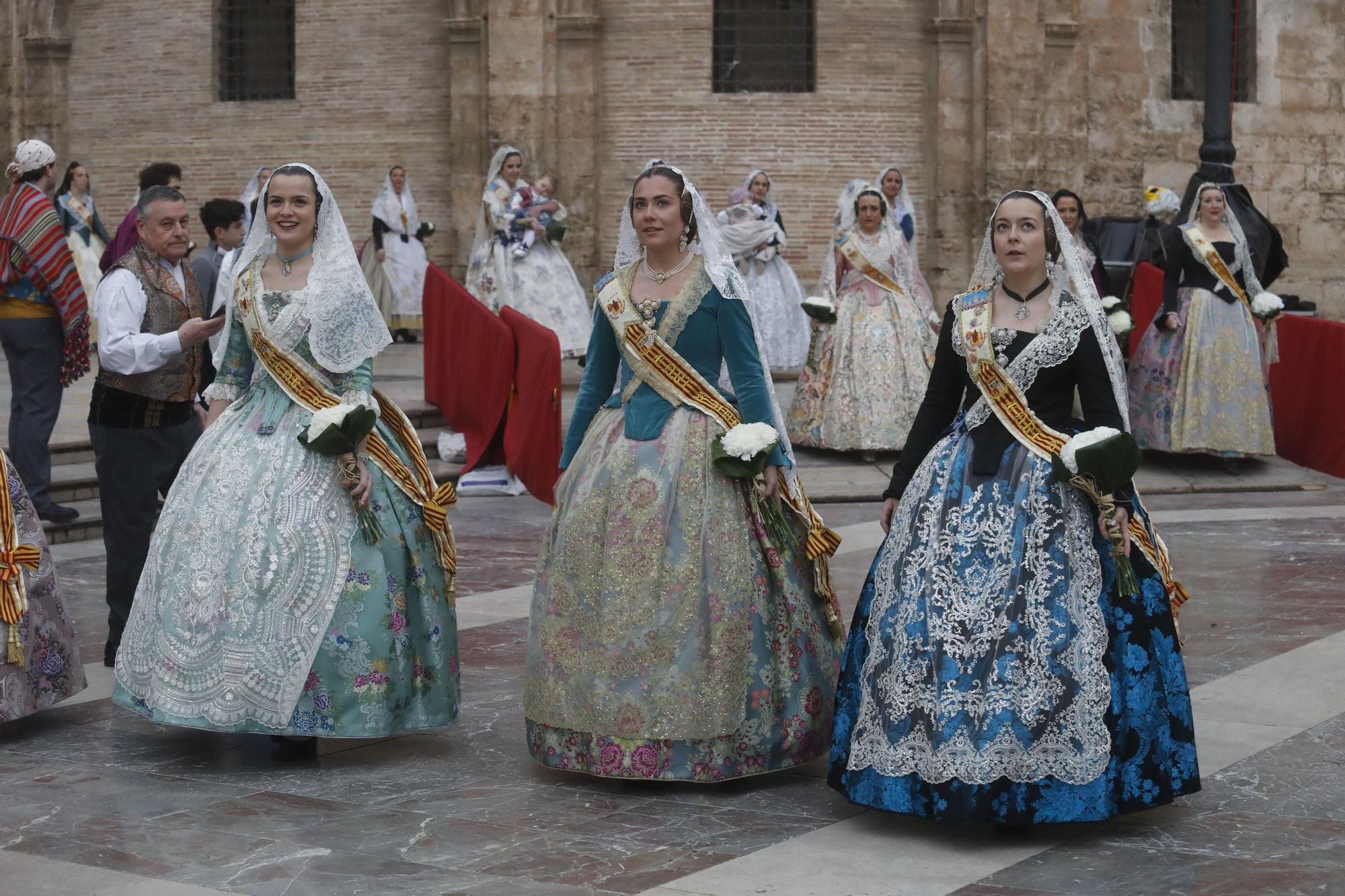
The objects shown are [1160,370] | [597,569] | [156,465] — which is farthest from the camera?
[1160,370]

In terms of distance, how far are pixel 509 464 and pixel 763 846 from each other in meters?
7.22

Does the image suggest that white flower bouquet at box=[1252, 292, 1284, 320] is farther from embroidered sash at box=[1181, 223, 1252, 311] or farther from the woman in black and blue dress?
the woman in black and blue dress

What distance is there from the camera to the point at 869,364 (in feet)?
43.3

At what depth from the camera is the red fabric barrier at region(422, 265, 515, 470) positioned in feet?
39.9

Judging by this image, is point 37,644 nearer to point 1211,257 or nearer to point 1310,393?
point 1211,257

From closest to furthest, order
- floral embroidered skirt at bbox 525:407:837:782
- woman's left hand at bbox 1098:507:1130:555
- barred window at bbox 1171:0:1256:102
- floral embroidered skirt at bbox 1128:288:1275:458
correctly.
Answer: woman's left hand at bbox 1098:507:1130:555, floral embroidered skirt at bbox 525:407:837:782, floral embroidered skirt at bbox 1128:288:1275:458, barred window at bbox 1171:0:1256:102

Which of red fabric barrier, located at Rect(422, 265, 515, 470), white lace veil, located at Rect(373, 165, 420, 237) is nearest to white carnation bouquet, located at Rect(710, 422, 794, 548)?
red fabric barrier, located at Rect(422, 265, 515, 470)

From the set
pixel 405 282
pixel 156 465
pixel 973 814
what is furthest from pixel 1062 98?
pixel 973 814

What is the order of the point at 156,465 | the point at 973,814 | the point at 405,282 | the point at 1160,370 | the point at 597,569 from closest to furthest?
the point at 973,814, the point at 597,569, the point at 156,465, the point at 1160,370, the point at 405,282

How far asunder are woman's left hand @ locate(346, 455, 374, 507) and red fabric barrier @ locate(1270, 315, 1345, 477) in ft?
28.8

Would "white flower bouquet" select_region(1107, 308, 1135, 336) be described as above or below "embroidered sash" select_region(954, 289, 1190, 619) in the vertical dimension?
above

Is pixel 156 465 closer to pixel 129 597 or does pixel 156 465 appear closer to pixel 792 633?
pixel 129 597

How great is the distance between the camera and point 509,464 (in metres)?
12.0

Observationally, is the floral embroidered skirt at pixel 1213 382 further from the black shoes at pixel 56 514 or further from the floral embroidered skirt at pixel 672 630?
the floral embroidered skirt at pixel 672 630
